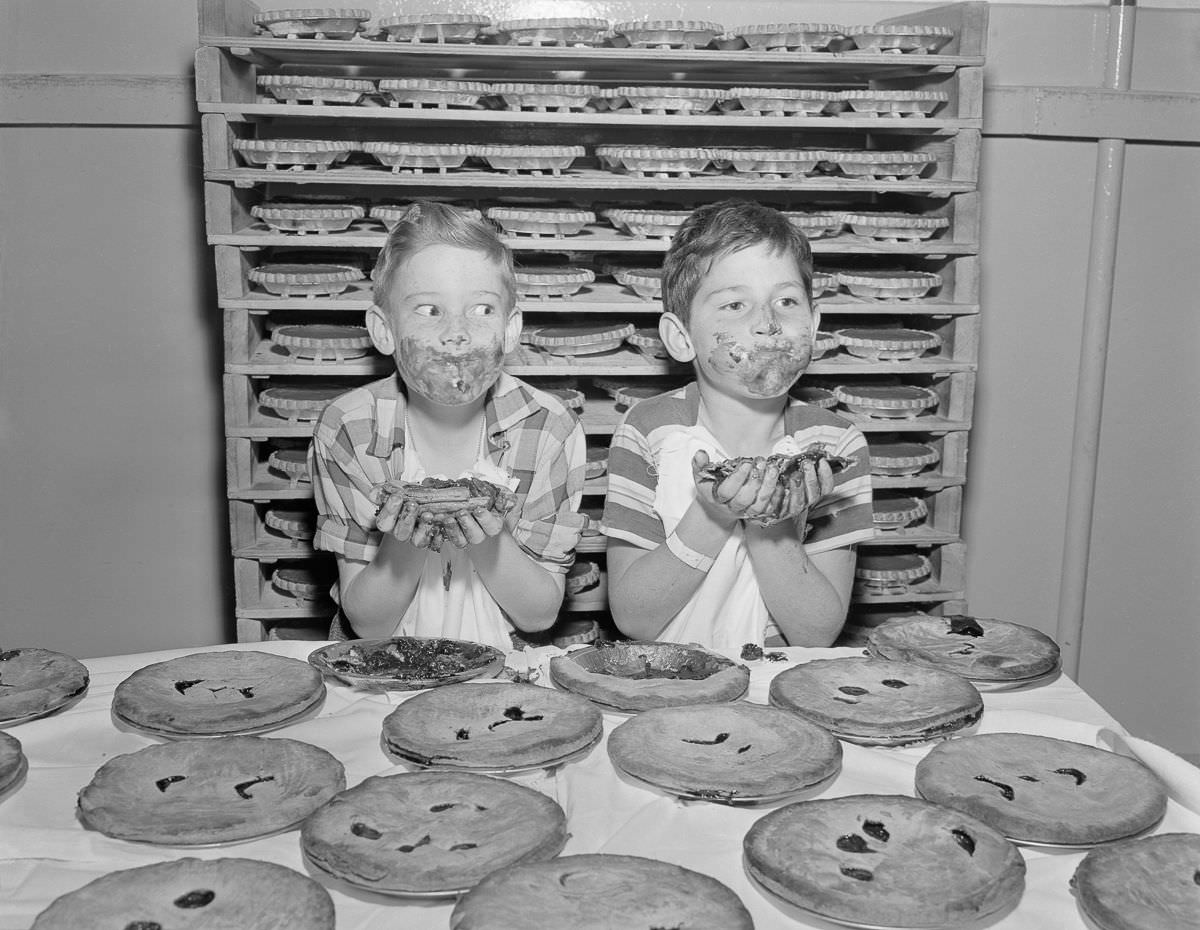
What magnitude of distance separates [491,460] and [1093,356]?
1.78m

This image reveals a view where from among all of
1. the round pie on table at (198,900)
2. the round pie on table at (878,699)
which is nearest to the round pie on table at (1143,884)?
the round pie on table at (878,699)

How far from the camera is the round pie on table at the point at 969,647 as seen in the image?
1560 mm

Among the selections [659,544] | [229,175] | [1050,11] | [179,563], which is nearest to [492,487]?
[659,544]

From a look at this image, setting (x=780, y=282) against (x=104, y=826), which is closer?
(x=104, y=826)

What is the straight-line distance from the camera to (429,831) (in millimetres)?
1136

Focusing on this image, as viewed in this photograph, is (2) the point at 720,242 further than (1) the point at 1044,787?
Yes

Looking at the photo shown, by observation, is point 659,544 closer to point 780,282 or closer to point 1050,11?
point 780,282

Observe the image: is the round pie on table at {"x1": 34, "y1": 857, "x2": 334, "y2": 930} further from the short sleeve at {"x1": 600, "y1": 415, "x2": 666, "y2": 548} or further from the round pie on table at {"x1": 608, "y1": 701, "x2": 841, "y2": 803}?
the short sleeve at {"x1": 600, "y1": 415, "x2": 666, "y2": 548}

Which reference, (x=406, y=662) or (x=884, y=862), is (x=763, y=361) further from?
(x=884, y=862)

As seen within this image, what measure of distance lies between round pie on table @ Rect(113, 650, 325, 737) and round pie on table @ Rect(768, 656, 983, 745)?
1.98 ft

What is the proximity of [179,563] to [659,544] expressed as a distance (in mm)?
1506

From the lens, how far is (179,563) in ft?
9.67

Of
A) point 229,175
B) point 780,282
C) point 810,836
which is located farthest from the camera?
point 229,175

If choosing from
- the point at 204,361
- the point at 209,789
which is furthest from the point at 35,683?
the point at 204,361
